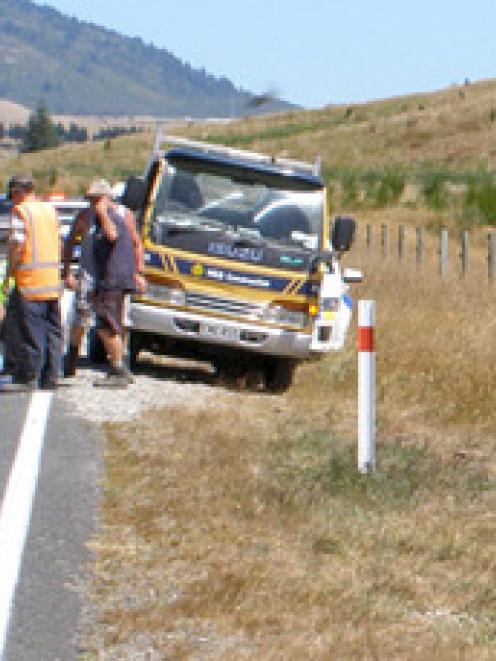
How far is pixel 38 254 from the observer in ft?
44.9

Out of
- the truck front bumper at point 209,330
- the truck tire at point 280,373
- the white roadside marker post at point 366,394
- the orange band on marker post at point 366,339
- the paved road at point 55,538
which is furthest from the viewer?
the truck tire at point 280,373

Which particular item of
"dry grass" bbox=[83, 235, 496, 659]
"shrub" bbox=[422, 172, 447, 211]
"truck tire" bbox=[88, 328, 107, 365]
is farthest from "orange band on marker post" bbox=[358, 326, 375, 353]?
"shrub" bbox=[422, 172, 447, 211]

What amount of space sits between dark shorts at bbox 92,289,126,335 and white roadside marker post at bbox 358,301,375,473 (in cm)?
410

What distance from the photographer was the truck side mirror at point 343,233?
1510 centimetres

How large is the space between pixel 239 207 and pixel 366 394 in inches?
217

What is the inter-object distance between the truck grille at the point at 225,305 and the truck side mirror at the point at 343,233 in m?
0.86

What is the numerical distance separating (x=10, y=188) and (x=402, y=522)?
18.8ft

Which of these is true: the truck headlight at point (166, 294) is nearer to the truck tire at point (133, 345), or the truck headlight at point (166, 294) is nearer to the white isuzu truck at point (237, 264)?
the white isuzu truck at point (237, 264)

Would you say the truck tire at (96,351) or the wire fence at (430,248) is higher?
the truck tire at (96,351)

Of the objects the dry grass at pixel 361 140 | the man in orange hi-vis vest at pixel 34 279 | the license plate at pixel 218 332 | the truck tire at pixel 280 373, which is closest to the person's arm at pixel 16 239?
the man in orange hi-vis vest at pixel 34 279

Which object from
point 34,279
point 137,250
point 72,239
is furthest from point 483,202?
point 34,279

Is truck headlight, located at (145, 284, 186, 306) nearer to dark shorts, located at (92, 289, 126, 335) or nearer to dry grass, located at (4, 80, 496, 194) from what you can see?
dark shorts, located at (92, 289, 126, 335)

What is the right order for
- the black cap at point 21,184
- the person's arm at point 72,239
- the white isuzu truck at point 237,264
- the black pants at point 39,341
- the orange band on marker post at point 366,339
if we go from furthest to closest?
1. the white isuzu truck at point 237,264
2. the person's arm at point 72,239
3. the black pants at point 39,341
4. the black cap at point 21,184
5. the orange band on marker post at point 366,339

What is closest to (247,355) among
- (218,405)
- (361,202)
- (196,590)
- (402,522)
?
(218,405)
